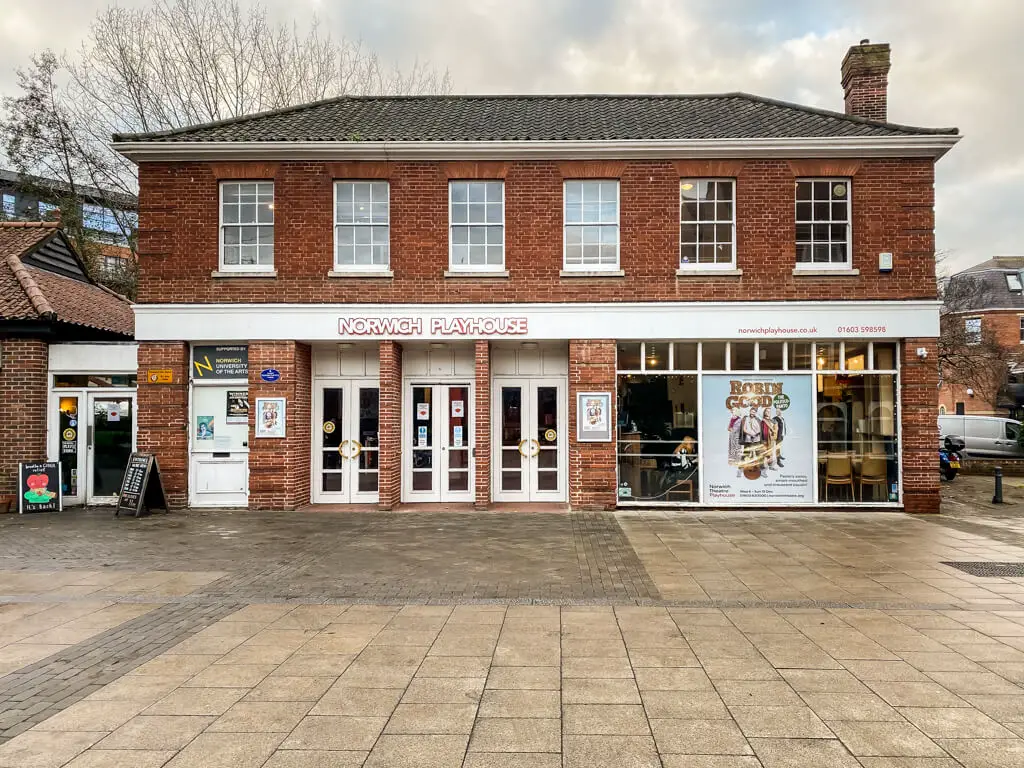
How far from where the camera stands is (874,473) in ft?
40.1

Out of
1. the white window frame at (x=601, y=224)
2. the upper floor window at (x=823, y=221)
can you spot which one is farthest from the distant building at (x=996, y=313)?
the white window frame at (x=601, y=224)

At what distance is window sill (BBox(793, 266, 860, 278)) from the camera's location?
39.3ft

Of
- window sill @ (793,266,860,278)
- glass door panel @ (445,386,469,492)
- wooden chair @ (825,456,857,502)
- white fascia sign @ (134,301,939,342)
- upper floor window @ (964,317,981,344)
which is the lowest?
wooden chair @ (825,456,857,502)

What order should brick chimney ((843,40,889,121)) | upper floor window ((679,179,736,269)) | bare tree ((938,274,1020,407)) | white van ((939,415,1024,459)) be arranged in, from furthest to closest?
bare tree ((938,274,1020,407)) < white van ((939,415,1024,459)) < brick chimney ((843,40,889,121)) < upper floor window ((679,179,736,269))

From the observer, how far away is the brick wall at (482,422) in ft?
40.4

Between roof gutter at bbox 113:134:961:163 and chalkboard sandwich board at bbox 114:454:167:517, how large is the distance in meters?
5.83

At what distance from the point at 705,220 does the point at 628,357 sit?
3.04 m

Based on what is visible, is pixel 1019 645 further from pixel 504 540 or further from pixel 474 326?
pixel 474 326

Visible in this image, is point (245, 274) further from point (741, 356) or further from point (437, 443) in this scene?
point (741, 356)

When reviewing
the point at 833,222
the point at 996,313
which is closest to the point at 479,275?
the point at 833,222

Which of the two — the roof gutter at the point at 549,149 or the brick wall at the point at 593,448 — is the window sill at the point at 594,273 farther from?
the roof gutter at the point at 549,149

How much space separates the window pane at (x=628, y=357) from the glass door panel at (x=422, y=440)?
3.84 meters

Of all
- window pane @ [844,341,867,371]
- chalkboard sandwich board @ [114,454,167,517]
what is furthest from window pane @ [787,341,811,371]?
chalkboard sandwich board @ [114,454,167,517]

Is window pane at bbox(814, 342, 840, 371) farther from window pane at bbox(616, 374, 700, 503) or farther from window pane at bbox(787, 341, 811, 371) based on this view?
window pane at bbox(616, 374, 700, 503)
